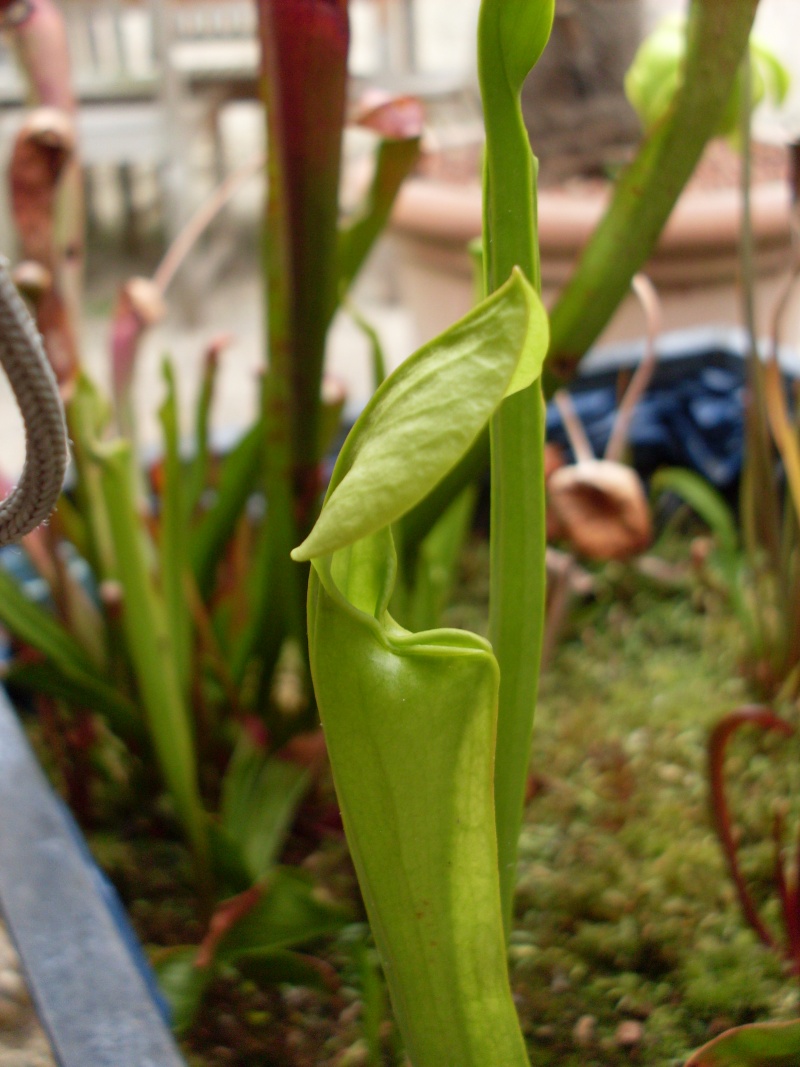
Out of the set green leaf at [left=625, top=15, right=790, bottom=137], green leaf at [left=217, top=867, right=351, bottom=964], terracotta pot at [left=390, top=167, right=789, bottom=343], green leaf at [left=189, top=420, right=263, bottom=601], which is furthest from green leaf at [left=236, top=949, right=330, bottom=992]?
terracotta pot at [left=390, top=167, right=789, bottom=343]

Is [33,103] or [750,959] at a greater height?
[33,103]

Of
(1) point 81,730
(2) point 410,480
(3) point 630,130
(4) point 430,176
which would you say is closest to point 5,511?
(2) point 410,480

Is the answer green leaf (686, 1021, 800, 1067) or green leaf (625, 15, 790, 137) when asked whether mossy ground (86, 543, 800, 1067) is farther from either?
green leaf (625, 15, 790, 137)

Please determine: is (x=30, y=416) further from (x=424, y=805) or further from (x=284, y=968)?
(x=284, y=968)

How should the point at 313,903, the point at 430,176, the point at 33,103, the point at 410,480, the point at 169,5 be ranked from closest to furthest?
the point at 410,480 < the point at 313,903 < the point at 33,103 < the point at 430,176 < the point at 169,5

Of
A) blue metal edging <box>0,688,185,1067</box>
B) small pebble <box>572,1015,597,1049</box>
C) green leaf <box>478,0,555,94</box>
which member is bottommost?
small pebble <box>572,1015,597,1049</box>

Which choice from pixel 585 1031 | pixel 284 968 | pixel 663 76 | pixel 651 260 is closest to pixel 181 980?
pixel 284 968

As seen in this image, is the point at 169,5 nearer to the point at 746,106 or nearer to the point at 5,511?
the point at 746,106
